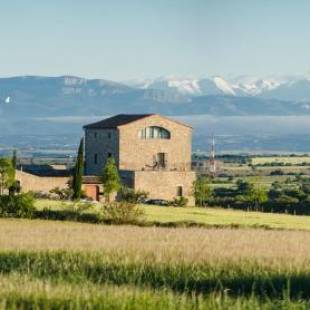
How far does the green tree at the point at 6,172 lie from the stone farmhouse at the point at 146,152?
860 inches

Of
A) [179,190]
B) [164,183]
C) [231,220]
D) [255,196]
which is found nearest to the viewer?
[231,220]

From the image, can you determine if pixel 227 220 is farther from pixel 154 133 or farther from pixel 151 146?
pixel 154 133

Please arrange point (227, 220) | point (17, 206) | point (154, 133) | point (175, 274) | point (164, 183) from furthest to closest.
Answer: point (154, 133) < point (164, 183) < point (17, 206) < point (227, 220) < point (175, 274)

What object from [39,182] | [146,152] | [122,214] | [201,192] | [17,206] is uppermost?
[146,152]

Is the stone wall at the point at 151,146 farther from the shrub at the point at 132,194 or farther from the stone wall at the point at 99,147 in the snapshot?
the shrub at the point at 132,194

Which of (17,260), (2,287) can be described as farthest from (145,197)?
(2,287)

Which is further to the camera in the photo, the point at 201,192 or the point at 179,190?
the point at 179,190

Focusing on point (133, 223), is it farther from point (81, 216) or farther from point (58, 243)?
point (58, 243)

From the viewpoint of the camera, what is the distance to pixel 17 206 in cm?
5103

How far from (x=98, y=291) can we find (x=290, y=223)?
35699 mm

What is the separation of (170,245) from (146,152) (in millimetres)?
60700

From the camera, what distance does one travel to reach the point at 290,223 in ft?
166

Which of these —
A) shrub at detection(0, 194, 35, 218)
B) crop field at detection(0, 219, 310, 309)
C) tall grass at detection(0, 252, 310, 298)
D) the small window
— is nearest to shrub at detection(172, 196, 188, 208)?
the small window

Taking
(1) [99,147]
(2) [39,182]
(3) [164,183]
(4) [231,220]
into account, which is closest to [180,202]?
(3) [164,183]
